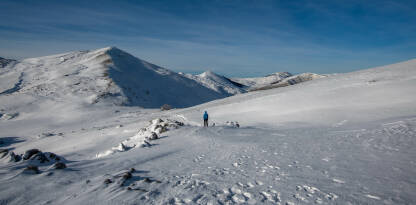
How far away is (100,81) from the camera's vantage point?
62.9 meters

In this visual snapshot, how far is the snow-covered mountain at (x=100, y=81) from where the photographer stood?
54.9m

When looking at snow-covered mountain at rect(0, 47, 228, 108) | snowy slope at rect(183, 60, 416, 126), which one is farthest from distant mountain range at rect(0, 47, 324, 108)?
snowy slope at rect(183, 60, 416, 126)

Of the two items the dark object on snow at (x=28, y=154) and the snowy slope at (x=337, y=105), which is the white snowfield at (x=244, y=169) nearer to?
the snowy slope at (x=337, y=105)

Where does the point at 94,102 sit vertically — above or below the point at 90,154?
above

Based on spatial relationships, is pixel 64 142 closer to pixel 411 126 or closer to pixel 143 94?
pixel 411 126

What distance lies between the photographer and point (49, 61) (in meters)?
84.1

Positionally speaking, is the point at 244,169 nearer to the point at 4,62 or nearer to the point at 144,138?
the point at 144,138

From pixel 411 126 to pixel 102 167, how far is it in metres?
15.7

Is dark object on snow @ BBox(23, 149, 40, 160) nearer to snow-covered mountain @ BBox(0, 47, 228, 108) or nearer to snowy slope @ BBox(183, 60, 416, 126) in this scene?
snowy slope @ BBox(183, 60, 416, 126)

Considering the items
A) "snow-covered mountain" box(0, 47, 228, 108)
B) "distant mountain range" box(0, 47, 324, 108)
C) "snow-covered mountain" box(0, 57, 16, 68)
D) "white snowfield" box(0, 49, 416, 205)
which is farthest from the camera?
"snow-covered mountain" box(0, 57, 16, 68)

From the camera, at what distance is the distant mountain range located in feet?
179

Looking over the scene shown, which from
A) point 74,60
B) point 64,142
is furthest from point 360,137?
point 74,60

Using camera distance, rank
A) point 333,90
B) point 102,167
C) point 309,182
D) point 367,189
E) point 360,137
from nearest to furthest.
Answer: point 367,189, point 309,182, point 102,167, point 360,137, point 333,90

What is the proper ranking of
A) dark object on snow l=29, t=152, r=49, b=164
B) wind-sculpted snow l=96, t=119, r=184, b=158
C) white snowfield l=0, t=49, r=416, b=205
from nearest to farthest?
white snowfield l=0, t=49, r=416, b=205
dark object on snow l=29, t=152, r=49, b=164
wind-sculpted snow l=96, t=119, r=184, b=158
